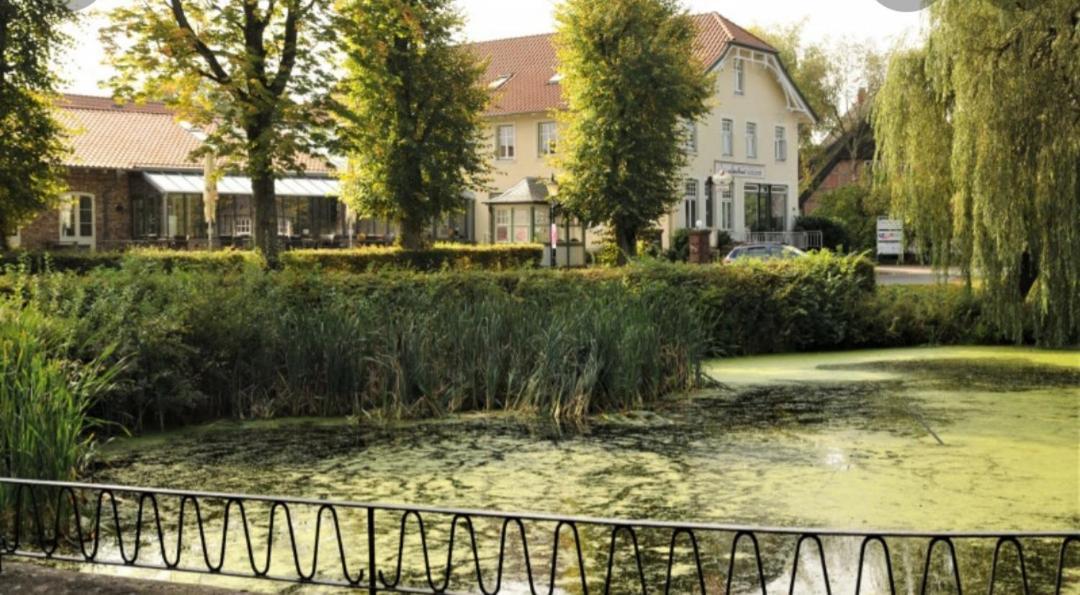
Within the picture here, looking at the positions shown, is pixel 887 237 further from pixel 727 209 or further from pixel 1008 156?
pixel 1008 156

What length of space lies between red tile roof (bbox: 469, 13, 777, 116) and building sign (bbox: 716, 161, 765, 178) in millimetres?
4097

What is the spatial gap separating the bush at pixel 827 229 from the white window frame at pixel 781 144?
123 inches

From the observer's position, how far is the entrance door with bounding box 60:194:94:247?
1437 inches

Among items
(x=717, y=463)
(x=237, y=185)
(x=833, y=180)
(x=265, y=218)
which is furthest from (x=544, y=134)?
(x=717, y=463)

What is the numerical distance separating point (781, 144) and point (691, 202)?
23.7ft

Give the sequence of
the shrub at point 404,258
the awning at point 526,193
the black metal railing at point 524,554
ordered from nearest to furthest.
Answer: the black metal railing at point 524,554 < the shrub at point 404,258 < the awning at point 526,193

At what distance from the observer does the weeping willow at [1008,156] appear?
599 inches

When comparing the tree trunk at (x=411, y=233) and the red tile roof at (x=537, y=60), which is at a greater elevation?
the red tile roof at (x=537, y=60)

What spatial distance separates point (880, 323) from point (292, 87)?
12.2 metres

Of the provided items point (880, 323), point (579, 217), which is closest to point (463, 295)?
point (880, 323)

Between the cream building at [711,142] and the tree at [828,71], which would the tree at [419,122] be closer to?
the cream building at [711,142]

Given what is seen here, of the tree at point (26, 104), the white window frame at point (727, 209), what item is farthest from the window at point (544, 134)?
the tree at point (26, 104)

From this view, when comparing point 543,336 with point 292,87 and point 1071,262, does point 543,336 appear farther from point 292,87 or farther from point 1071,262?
point 292,87

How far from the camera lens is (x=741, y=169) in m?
44.5
